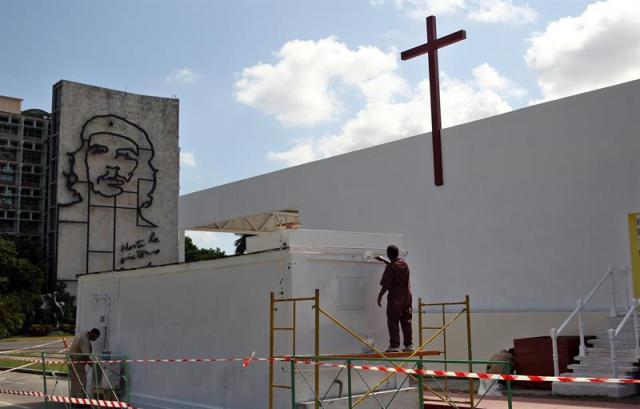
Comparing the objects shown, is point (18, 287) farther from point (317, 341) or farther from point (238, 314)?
point (317, 341)

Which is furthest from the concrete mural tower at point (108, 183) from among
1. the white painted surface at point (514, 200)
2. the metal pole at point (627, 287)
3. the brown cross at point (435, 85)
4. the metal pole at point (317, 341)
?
the metal pole at point (317, 341)

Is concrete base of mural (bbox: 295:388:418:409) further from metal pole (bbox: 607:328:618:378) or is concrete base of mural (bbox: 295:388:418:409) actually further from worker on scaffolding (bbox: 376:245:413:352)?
metal pole (bbox: 607:328:618:378)

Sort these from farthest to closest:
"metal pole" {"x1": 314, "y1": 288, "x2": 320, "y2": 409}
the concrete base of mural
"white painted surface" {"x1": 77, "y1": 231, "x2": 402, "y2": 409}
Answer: "white painted surface" {"x1": 77, "y1": 231, "x2": 402, "y2": 409}, the concrete base of mural, "metal pole" {"x1": 314, "y1": 288, "x2": 320, "y2": 409}

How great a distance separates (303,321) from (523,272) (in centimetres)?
865

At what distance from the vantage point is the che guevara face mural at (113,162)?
137 ft

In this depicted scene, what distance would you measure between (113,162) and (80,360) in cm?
3212

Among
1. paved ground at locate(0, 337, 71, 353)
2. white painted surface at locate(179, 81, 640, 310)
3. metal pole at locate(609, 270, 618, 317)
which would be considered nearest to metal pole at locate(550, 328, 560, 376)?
metal pole at locate(609, 270, 618, 317)

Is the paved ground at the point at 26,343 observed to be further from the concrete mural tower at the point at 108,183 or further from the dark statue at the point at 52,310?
the concrete mural tower at the point at 108,183

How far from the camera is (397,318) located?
401 inches

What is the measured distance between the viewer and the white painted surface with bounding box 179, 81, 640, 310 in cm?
1496

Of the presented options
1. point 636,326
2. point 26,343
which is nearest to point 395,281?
point 636,326

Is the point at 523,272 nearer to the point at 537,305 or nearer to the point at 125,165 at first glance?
the point at 537,305

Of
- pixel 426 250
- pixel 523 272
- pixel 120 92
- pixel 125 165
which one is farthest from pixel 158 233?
pixel 523 272

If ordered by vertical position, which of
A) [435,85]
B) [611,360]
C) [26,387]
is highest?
[435,85]
